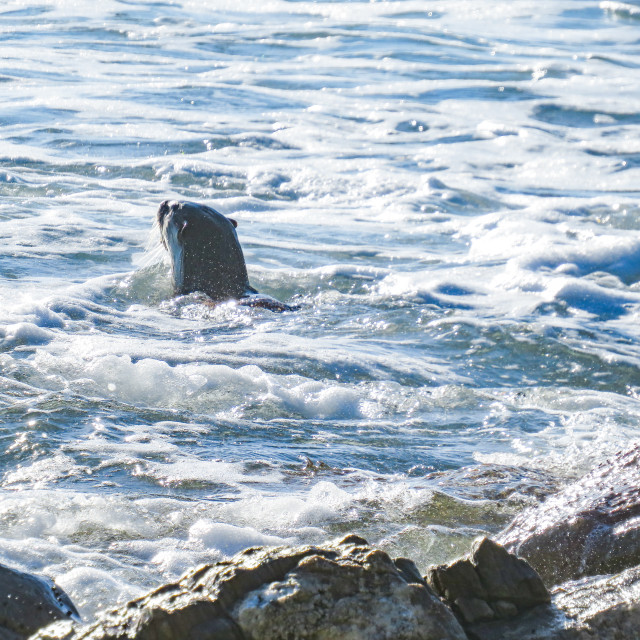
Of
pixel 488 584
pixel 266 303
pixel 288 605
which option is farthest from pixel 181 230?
pixel 288 605

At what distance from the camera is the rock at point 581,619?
194 cm

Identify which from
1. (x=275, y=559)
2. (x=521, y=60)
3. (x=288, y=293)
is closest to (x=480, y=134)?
(x=521, y=60)

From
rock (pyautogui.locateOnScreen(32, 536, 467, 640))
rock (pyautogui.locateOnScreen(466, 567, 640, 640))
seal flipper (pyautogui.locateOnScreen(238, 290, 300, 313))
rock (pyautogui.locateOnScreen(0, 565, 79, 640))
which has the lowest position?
seal flipper (pyautogui.locateOnScreen(238, 290, 300, 313))

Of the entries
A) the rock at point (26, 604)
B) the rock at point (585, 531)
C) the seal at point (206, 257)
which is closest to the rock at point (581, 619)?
the rock at point (585, 531)

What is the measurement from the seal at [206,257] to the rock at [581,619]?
17.1 feet

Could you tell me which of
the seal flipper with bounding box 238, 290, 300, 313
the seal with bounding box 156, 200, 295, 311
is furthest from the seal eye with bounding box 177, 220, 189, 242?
the seal flipper with bounding box 238, 290, 300, 313

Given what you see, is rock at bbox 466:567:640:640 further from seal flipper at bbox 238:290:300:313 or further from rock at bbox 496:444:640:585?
seal flipper at bbox 238:290:300:313

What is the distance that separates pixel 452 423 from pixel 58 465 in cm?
198

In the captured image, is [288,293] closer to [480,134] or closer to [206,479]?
[206,479]

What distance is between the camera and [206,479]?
361cm

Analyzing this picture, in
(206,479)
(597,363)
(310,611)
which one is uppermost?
(310,611)

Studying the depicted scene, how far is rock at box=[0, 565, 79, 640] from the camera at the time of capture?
80.8 inches

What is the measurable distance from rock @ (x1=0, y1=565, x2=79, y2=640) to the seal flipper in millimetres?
4693

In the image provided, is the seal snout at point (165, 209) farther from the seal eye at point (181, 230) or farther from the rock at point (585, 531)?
the rock at point (585, 531)
